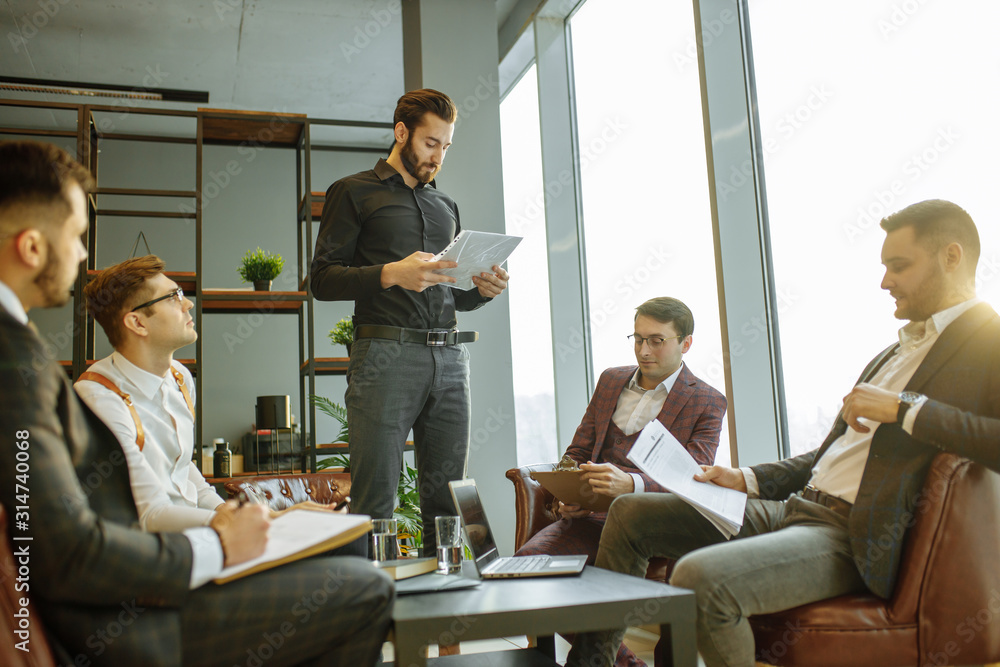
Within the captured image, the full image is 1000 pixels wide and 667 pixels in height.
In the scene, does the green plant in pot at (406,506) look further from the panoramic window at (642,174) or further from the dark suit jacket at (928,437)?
the dark suit jacket at (928,437)

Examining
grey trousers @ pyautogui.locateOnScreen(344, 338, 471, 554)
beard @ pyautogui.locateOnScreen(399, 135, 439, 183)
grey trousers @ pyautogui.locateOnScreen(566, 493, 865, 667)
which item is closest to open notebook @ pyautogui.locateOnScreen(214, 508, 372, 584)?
grey trousers @ pyautogui.locateOnScreen(566, 493, 865, 667)

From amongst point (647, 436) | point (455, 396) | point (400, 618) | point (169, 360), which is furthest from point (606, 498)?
point (169, 360)

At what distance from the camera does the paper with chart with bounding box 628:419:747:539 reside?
69.8 inches

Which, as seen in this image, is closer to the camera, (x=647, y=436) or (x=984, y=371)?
(x=984, y=371)

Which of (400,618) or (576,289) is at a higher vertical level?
(576,289)

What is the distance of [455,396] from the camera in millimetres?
2299

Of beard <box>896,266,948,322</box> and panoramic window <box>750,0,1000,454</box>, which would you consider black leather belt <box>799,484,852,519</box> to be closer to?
beard <box>896,266,948,322</box>

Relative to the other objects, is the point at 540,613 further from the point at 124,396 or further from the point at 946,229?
the point at 946,229

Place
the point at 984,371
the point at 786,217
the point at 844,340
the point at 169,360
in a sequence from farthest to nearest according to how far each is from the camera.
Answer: the point at 786,217, the point at 844,340, the point at 169,360, the point at 984,371

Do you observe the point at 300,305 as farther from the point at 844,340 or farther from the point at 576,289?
the point at 844,340

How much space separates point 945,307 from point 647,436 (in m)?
0.74

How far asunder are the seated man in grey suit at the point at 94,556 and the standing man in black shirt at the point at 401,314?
978 millimetres

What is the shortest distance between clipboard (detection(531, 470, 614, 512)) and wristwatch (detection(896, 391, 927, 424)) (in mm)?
890

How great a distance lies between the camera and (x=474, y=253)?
2127 mm
